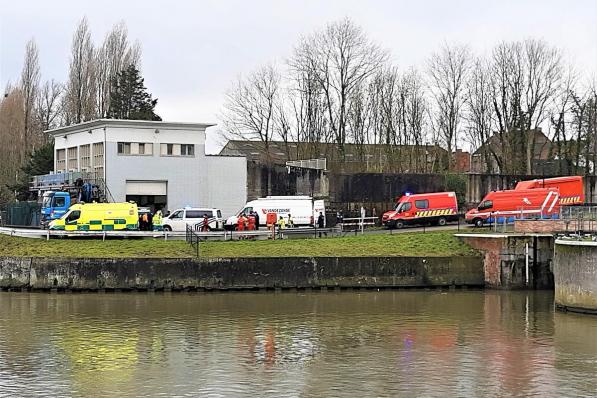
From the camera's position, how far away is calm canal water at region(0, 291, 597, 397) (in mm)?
21094

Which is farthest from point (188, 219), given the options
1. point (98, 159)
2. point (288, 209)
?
point (98, 159)

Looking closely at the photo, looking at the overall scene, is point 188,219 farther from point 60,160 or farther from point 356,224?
point 60,160

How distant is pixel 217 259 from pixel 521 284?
1347 centimetres

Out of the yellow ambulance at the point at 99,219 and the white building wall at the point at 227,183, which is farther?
the white building wall at the point at 227,183

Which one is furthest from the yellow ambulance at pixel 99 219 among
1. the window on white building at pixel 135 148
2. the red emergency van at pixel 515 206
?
the red emergency van at pixel 515 206

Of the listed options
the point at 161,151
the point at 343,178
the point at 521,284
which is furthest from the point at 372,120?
the point at 521,284

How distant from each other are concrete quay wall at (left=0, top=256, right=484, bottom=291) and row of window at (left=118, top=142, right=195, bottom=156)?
60.7 feet

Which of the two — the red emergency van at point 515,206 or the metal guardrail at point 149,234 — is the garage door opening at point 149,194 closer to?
the metal guardrail at point 149,234

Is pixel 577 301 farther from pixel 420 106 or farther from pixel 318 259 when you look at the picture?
pixel 420 106

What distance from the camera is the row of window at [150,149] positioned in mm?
57562

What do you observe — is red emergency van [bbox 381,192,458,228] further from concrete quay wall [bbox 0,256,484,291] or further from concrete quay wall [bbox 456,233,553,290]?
concrete quay wall [bbox 456,233,553,290]

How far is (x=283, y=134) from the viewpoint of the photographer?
78.9 meters

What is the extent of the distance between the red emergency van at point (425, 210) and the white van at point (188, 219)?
996cm

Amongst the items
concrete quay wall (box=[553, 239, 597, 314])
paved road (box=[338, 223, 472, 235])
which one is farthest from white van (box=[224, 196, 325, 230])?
concrete quay wall (box=[553, 239, 597, 314])
